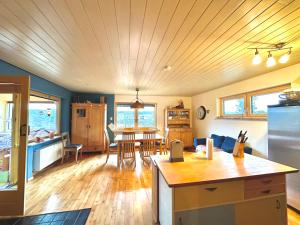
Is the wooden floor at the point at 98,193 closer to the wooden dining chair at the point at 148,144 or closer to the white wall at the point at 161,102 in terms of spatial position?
the wooden dining chair at the point at 148,144

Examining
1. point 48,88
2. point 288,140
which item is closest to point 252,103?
point 288,140

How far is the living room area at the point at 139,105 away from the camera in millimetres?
1327

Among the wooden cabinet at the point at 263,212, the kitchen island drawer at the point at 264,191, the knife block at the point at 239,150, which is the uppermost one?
the knife block at the point at 239,150

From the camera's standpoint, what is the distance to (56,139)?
4355 mm

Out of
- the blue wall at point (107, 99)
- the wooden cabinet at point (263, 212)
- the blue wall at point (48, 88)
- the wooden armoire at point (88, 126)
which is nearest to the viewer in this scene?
the wooden cabinet at point (263, 212)

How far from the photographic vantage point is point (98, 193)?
2.64 meters

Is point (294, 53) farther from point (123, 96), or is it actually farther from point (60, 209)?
point (123, 96)

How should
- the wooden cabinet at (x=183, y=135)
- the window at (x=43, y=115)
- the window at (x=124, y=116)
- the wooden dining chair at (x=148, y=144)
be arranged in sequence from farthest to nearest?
the window at (x=124, y=116) < the wooden cabinet at (x=183, y=135) < the wooden dining chair at (x=148, y=144) < the window at (x=43, y=115)

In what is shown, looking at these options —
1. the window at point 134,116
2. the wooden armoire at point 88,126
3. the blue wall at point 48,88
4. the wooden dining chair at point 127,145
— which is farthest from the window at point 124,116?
the wooden dining chair at point 127,145

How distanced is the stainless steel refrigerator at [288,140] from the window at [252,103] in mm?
991

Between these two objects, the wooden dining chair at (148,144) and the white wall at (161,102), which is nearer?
the wooden dining chair at (148,144)

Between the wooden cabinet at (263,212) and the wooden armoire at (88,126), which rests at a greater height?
the wooden armoire at (88,126)

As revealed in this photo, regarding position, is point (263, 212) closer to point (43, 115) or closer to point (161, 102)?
point (43, 115)

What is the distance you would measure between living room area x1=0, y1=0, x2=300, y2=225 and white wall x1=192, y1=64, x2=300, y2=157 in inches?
1.1
